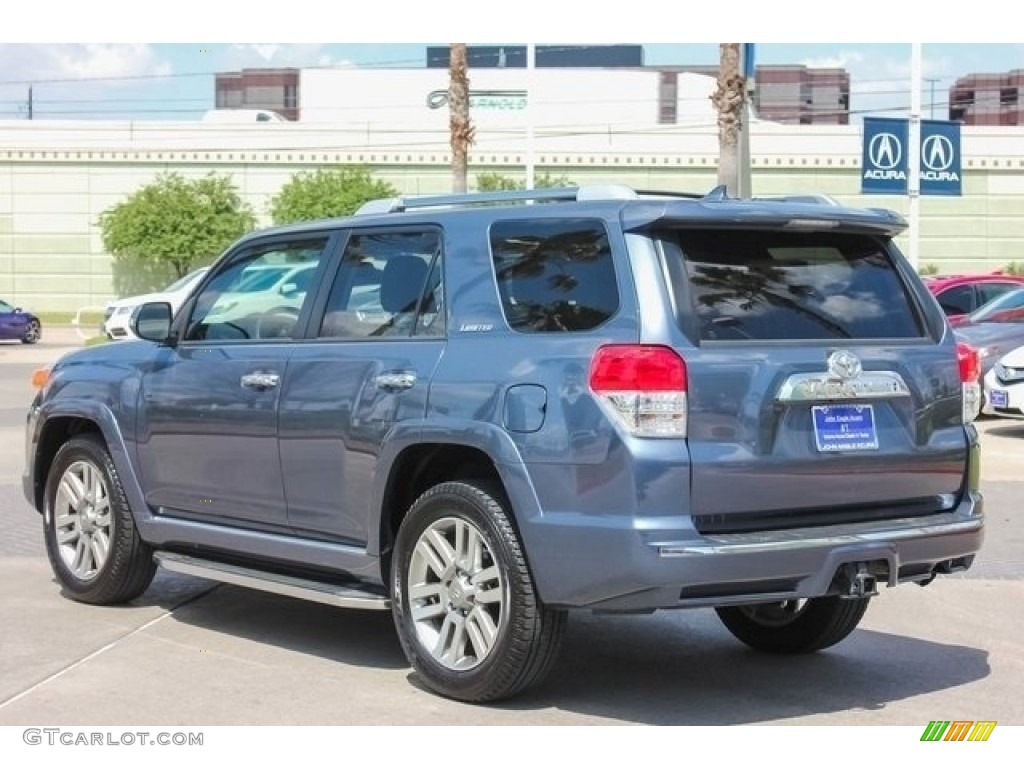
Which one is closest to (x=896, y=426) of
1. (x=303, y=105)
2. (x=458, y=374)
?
(x=458, y=374)

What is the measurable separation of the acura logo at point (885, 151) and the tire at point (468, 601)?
17.3 m

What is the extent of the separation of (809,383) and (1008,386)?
11.3 m

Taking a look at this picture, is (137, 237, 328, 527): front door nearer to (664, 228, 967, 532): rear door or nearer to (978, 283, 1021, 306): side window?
(664, 228, 967, 532): rear door

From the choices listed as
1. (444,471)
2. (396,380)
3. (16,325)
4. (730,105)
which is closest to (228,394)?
(396,380)

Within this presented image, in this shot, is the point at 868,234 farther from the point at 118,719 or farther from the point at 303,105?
the point at 303,105

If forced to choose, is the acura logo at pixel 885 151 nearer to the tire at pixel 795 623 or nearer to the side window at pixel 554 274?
the tire at pixel 795 623

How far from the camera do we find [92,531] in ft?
26.5

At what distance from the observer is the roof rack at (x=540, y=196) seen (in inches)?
246

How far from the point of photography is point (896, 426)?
6.09 m

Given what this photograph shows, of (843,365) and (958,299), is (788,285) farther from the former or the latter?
(958,299)

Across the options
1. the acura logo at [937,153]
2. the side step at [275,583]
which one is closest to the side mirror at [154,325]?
the side step at [275,583]

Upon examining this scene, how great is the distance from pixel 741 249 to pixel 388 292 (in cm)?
155

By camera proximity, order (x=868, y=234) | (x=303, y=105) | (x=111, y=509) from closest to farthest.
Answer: (x=868, y=234), (x=111, y=509), (x=303, y=105)
